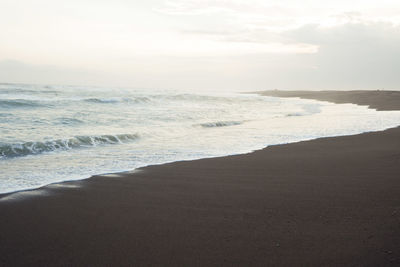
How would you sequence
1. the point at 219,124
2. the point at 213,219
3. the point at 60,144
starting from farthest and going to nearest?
1. the point at 219,124
2. the point at 60,144
3. the point at 213,219

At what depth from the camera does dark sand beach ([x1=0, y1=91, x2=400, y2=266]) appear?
279cm

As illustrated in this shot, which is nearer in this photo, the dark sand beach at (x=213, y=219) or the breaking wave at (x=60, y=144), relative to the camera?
the dark sand beach at (x=213, y=219)

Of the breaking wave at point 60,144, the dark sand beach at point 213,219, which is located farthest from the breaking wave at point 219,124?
the dark sand beach at point 213,219

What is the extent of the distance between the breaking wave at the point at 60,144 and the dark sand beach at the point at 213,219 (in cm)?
386

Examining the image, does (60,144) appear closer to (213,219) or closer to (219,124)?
(213,219)

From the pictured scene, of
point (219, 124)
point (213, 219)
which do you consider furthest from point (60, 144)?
point (219, 124)

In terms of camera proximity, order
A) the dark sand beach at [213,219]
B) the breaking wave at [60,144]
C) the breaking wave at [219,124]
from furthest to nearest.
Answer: the breaking wave at [219,124] < the breaking wave at [60,144] < the dark sand beach at [213,219]

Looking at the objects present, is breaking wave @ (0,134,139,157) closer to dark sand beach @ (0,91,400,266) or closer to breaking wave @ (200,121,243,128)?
dark sand beach @ (0,91,400,266)

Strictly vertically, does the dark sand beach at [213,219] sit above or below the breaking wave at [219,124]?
below

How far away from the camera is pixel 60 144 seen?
9.31m

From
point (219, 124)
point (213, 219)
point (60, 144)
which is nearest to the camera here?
point (213, 219)

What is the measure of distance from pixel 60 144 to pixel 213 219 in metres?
7.06

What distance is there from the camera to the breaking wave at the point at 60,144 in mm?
8305

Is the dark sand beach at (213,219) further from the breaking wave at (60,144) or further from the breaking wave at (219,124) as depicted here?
the breaking wave at (219,124)
